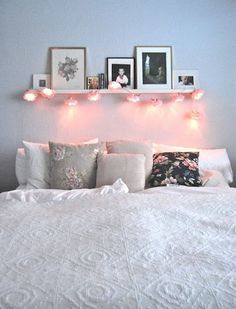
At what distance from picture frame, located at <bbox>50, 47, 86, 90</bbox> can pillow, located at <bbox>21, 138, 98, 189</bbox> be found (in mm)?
656

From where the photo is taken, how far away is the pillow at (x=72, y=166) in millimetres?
2033

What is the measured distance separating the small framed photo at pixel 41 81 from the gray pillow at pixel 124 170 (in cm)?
98

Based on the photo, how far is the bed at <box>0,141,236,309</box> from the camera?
667 mm

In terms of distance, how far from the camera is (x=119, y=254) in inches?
34.4

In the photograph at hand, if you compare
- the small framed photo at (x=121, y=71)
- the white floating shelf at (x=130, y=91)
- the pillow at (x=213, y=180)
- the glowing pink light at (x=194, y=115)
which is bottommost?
the pillow at (x=213, y=180)

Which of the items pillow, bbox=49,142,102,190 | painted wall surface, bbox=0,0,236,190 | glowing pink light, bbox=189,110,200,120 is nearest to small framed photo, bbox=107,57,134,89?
painted wall surface, bbox=0,0,236,190

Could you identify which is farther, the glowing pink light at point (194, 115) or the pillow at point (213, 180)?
the glowing pink light at point (194, 115)

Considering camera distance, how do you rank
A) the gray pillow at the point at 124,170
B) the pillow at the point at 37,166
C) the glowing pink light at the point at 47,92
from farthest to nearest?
the glowing pink light at the point at 47,92
the pillow at the point at 37,166
the gray pillow at the point at 124,170

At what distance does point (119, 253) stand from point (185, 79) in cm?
208

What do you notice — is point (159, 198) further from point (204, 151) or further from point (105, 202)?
point (204, 151)

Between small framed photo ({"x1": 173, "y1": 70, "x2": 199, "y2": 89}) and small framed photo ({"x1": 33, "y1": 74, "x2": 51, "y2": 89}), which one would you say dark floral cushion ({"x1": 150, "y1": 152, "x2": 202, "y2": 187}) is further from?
small framed photo ({"x1": 33, "y1": 74, "x2": 51, "y2": 89})

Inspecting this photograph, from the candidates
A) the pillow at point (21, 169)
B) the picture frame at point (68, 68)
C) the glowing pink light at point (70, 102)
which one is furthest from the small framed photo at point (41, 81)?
the pillow at point (21, 169)

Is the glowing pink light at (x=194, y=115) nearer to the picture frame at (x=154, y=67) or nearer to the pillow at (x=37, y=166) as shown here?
the picture frame at (x=154, y=67)

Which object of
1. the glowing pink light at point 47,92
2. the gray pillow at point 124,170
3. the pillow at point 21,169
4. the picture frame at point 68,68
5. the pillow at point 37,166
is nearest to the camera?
the gray pillow at point 124,170
